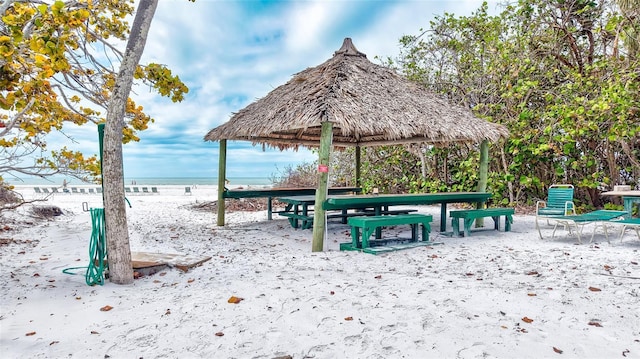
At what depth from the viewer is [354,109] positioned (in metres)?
5.57

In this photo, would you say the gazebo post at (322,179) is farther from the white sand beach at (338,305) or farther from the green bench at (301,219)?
the green bench at (301,219)

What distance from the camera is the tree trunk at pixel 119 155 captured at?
3664 millimetres

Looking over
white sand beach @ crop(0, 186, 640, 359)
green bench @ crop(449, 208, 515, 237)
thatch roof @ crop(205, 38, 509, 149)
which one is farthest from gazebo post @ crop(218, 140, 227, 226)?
green bench @ crop(449, 208, 515, 237)

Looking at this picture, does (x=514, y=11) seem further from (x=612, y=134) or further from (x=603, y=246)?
(x=603, y=246)

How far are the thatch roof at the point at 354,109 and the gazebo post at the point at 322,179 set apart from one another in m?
0.19

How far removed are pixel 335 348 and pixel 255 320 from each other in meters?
0.74

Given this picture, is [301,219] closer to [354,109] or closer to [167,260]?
[354,109]

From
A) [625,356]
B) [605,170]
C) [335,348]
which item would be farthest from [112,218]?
[605,170]

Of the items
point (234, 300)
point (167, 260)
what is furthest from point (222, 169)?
point (234, 300)

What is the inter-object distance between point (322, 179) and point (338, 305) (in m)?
2.40

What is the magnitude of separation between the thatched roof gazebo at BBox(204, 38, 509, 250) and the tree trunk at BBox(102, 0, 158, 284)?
2303 mm

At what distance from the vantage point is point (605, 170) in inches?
363

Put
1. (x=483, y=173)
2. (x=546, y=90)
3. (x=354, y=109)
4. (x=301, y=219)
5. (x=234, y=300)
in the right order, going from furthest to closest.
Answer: (x=546, y=90)
(x=483, y=173)
(x=301, y=219)
(x=354, y=109)
(x=234, y=300)

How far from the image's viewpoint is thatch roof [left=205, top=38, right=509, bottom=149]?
18.0 ft
